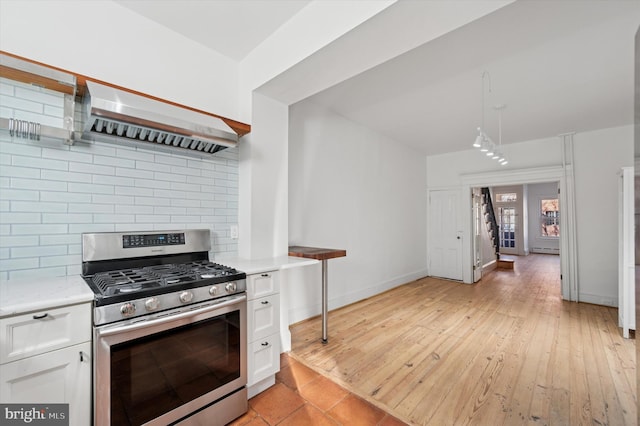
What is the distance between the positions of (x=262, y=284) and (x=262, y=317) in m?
0.24

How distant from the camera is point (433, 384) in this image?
213 cm

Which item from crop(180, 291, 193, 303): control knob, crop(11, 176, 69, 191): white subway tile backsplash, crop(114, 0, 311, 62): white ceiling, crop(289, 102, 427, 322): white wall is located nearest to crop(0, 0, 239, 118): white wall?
crop(114, 0, 311, 62): white ceiling

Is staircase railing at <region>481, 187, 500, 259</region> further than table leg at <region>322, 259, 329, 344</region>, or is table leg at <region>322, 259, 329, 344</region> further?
staircase railing at <region>481, 187, 500, 259</region>

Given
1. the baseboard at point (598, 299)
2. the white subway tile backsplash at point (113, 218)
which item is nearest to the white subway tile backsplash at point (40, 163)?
the white subway tile backsplash at point (113, 218)

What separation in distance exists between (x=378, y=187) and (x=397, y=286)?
6.27 feet

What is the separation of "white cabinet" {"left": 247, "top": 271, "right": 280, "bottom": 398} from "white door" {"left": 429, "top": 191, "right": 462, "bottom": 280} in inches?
190

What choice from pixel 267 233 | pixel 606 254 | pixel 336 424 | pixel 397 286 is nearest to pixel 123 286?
pixel 267 233

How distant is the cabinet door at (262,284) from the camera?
6.24 feet

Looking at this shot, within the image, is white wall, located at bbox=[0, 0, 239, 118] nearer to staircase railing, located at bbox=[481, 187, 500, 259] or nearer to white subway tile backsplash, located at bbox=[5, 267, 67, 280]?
white subway tile backsplash, located at bbox=[5, 267, 67, 280]

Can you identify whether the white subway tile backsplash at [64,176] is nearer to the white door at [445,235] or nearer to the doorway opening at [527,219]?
the white door at [445,235]

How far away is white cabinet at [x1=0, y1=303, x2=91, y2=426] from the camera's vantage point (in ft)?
3.56

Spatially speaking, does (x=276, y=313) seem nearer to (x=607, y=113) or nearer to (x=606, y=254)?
(x=607, y=113)

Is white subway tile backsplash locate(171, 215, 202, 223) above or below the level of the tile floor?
above

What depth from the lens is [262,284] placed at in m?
1.98
